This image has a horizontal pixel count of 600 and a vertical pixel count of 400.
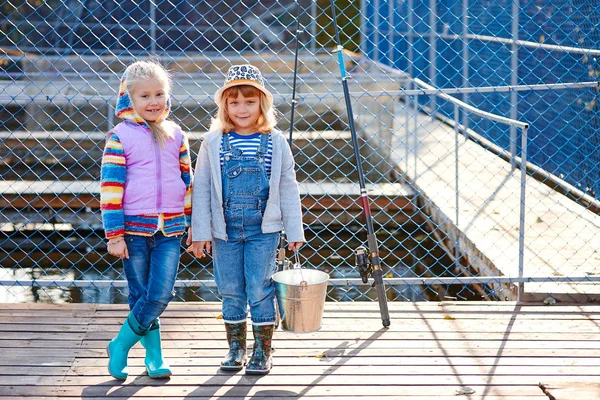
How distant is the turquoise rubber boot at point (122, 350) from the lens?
3.23 m

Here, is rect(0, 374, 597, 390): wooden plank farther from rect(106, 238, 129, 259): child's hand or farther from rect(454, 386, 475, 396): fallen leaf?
rect(106, 238, 129, 259): child's hand

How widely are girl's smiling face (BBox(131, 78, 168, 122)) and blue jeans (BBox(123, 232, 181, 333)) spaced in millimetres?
442

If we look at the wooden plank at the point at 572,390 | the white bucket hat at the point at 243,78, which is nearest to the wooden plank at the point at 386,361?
the wooden plank at the point at 572,390

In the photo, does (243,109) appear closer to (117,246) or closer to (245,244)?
(245,244)

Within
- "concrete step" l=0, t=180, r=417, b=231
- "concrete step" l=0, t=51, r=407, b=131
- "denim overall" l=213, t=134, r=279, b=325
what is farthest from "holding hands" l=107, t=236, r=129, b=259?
"concrete step" l=0, t=51, r=407, b=131

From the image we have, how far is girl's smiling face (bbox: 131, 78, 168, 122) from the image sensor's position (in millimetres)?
3131

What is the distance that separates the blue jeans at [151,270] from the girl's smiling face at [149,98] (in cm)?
44

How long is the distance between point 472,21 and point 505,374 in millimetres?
7160

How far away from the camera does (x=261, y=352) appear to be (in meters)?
3.33

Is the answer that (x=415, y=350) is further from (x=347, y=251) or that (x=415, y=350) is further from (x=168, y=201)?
(x=347, y=251)

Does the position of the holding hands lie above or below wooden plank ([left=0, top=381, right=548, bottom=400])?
above

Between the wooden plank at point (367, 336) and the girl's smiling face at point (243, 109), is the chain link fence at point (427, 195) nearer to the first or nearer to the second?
the wooden plank at point (367, 336)

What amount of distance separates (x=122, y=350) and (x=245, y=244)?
61 centimetres

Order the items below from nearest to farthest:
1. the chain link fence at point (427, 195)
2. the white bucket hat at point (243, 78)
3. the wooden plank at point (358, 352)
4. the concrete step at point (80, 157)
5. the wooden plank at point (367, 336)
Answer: the white bucket hat at point (243, 78) → the wooden plank at point (358, 352) → the wooden plank at point (367, 336) → the chain link fence at point (427, 195) → the concrete step at point (80, 157)
